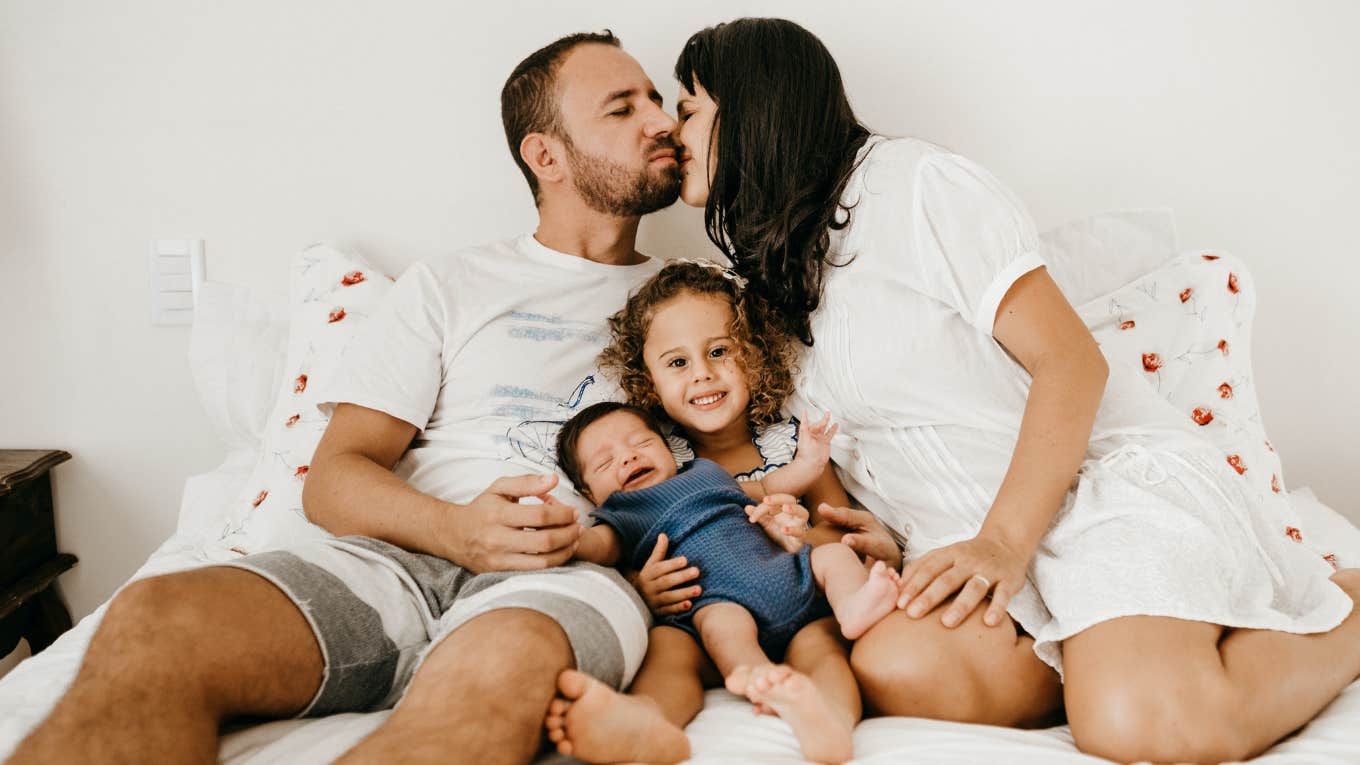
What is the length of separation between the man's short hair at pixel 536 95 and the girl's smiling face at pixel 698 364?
0.41 m

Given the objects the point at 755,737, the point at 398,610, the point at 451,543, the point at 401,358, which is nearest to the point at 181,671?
the point at 398,610

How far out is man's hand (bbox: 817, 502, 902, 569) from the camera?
117cm

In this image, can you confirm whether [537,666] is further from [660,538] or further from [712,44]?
[712,44]

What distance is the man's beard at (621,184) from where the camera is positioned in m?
1.48

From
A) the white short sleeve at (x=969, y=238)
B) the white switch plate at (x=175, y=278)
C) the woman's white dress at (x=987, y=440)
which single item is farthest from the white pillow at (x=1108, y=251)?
the white switch plate at (x=175, y=278)

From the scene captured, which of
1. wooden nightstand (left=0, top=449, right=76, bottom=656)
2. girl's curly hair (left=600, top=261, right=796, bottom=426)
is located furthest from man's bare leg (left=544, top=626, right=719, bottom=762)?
wooden nightstand (left=0, top=449, right=76, bottom=656)

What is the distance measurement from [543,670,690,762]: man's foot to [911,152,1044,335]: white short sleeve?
25.0 inches

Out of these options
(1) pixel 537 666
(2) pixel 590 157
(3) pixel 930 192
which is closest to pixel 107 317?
(2) pixel 590 157

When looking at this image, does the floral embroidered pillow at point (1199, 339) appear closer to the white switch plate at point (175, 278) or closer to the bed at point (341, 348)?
the bed at point (341, 348)

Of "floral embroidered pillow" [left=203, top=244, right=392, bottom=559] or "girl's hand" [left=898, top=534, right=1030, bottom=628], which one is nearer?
"girl's hand" [left=898, top=534, right=1030, bottom=628]

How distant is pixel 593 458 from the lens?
1.29 m

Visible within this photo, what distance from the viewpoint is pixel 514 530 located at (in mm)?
1062

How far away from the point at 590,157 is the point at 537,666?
94cm

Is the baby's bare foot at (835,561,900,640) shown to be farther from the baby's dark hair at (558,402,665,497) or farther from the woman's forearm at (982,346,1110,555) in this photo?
the baby's dark hair at (558,402,665,497)
